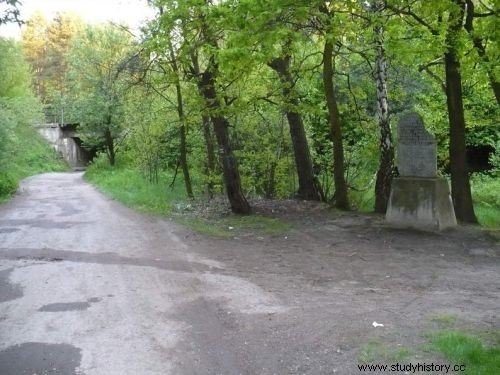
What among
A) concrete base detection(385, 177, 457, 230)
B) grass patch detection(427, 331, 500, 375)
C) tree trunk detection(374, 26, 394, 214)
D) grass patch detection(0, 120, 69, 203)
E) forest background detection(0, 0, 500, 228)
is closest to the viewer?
grass patch detection(427, 331, 500, 375)

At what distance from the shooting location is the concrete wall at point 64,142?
46.4m

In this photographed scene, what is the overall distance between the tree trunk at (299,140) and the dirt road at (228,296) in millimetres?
4102

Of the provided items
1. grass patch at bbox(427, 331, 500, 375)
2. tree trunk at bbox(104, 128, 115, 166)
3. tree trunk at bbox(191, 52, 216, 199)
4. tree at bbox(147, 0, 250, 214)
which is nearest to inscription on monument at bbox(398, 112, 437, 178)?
tree at bbox(147, 0, 250, 214)

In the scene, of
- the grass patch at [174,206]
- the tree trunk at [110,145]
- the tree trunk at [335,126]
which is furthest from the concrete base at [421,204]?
the tree trunk at [110,145]

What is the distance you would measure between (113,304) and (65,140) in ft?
145

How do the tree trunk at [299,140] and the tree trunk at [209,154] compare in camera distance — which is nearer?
the tree trunk at [299,140]

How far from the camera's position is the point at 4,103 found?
80.0ft

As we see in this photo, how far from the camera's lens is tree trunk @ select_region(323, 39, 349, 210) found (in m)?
14.4

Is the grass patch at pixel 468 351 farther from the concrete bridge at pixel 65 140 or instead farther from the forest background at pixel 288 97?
the concrete bridge at pixel 65 140

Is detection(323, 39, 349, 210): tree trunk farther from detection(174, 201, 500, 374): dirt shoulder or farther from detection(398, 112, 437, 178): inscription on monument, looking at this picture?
detection(398, 112, 437, 178): inscription on monument

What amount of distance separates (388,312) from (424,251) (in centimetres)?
441

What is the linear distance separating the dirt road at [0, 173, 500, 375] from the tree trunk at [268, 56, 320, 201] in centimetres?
410

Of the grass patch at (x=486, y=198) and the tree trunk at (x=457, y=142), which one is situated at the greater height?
the tree trunk at (x=457, y=142)

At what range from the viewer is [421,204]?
39.2ft
